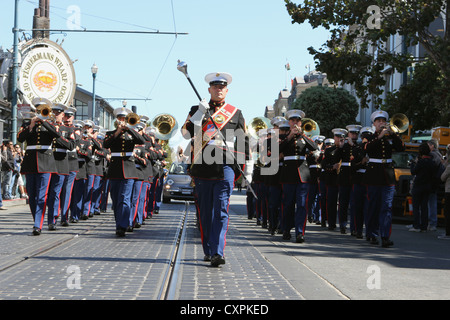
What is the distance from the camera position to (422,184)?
55.8ft

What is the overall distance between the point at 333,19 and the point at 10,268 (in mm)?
15300

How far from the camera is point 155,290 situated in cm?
687

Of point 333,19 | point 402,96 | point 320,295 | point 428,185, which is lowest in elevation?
point 320,295

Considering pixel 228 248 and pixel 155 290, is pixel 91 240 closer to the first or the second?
pixel 228 248

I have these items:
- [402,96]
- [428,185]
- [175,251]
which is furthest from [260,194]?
[402,96]

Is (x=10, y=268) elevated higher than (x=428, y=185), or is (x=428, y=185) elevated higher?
(x=428, y=185)

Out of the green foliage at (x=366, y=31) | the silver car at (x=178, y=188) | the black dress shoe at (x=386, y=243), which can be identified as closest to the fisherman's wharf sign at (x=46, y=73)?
the silver car at (x=178, y=188)

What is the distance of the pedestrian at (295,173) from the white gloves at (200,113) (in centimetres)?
408

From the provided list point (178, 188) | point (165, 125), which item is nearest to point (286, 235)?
point (165, 125)

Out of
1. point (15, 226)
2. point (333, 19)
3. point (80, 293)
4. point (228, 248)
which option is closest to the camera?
point (80, 293)

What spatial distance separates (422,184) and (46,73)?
20594 mm

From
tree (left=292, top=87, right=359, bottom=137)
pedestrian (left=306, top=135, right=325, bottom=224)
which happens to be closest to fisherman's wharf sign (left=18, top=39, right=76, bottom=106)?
pedestrian (left=306, top=135, right=325, bottom=224)

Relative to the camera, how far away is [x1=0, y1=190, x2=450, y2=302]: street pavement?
6836 mm

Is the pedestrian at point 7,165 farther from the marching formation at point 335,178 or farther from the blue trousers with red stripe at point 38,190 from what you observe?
the blue trousers with red stripe at point 38,190
